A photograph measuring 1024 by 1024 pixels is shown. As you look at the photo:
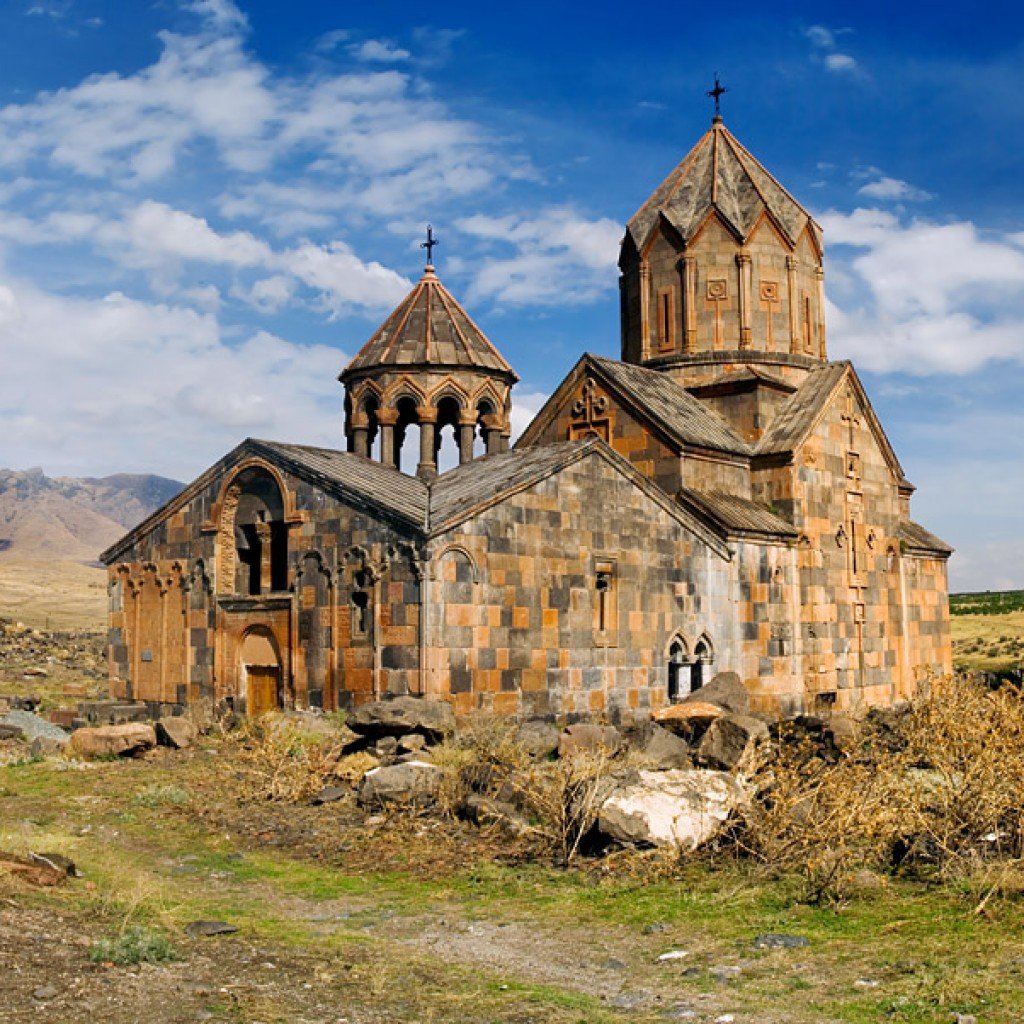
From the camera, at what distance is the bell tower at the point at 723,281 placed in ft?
63.1

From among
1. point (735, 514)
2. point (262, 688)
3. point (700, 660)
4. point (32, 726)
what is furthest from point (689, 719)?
point (32, 726)

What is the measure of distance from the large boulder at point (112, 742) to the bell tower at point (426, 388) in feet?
25.5

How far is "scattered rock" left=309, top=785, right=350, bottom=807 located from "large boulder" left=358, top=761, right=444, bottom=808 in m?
0.31

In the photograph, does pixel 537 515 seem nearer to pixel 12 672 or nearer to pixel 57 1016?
pixel 57 1016

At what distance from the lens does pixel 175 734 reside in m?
12.8

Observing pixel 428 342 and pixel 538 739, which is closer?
pixel 538 739

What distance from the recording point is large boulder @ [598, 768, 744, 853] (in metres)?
7.27

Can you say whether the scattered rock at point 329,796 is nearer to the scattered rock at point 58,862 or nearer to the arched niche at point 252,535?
the scattered rock at point 58,862

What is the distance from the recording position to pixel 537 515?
13.8 metres

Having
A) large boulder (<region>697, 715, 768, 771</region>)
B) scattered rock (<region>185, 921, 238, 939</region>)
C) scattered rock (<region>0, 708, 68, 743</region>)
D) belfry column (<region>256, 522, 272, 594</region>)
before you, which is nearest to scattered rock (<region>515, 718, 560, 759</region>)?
large boulder (<region>697, 715, 768, 771</region>)

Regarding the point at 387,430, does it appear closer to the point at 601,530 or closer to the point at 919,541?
the point at 601,530

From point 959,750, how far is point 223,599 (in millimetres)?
9977

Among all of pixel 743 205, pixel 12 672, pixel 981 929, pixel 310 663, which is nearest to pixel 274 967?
pixel 981 929

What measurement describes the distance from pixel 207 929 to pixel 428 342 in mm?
14846
